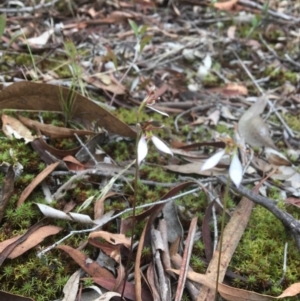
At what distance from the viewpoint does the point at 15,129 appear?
→ 2.06m

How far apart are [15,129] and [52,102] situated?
0.77 feet

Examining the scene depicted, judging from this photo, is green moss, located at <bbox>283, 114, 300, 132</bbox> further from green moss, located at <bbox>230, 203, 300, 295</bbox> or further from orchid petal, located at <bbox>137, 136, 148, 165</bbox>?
orchid petal, located at <bbox>137, 136, 148, 165</bbox>

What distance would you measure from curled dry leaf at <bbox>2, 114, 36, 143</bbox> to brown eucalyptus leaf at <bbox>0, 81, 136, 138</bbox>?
2.6 inches

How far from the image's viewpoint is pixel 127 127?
212cm

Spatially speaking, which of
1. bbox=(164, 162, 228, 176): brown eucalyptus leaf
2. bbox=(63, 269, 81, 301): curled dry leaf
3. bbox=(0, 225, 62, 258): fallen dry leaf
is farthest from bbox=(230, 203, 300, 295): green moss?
bbox=(0, 225, 62, 258): fallen dry leaf

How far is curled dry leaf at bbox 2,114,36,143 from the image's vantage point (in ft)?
6.64

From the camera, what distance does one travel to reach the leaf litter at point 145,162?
157 centimetres

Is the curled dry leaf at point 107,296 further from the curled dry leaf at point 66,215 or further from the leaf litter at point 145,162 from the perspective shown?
the curled dry leaf at point 66,215

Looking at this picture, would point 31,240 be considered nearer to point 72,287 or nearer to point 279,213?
point 72,287

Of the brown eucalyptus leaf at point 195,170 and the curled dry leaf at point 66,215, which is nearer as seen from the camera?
the curled dry leaf at point 66,215

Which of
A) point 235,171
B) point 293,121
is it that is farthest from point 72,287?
point 293,121

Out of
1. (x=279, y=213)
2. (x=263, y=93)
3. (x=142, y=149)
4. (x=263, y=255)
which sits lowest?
(x=263, y=93)

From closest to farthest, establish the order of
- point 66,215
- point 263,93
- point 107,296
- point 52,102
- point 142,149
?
point 142,149, point 107,296, point 66,215, point 52,102, point 263,93

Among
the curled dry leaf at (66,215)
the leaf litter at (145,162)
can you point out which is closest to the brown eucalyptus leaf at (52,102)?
the leaf litter at (145,162)
